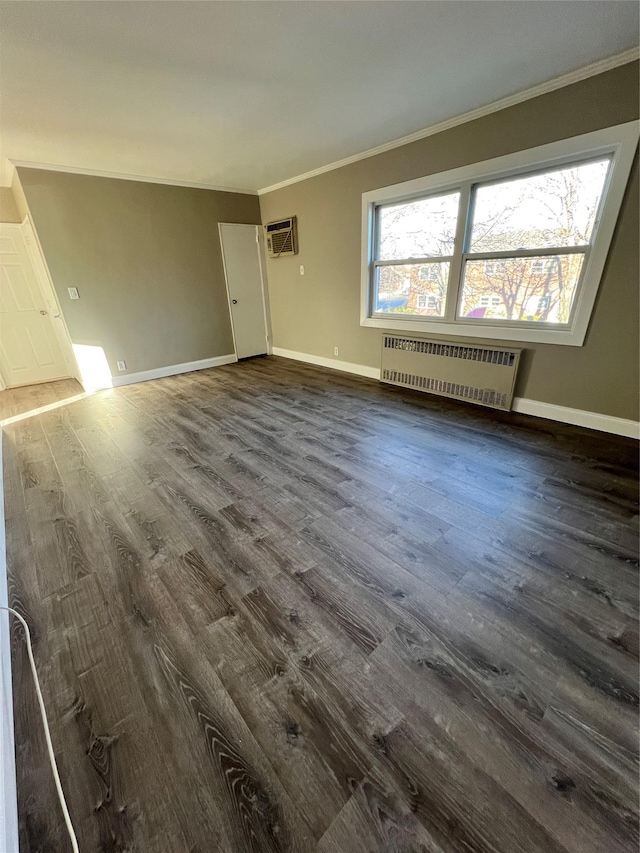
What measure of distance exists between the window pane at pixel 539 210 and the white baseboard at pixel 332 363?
70.7 inches

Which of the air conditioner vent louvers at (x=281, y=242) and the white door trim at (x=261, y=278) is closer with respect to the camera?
the air conditioner vent louvers at (x=281, y=242)

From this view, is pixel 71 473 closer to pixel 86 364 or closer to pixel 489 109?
pixel 86 364

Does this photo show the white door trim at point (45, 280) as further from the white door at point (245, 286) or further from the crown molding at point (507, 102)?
the crown molding at point (507, 102)

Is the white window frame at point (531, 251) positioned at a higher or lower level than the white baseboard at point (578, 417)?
higher

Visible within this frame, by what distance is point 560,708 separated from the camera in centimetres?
107

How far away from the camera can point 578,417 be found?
2.91 m

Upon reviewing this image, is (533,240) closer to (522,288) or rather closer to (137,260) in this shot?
(522,288)

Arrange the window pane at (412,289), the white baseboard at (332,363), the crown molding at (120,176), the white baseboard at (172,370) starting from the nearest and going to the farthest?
the crown molding at (120,176) < the window pane at (412,289) < the white baseboard at (332,363) < the white baseboard at (172,370)

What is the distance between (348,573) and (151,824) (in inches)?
38.5

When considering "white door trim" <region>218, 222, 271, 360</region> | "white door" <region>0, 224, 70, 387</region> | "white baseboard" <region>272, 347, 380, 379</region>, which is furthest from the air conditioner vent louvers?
"white door" <region>0, 224, 70, 387</region>

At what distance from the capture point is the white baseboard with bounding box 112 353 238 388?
4586 mm

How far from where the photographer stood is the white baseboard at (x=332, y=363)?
14.7 ft

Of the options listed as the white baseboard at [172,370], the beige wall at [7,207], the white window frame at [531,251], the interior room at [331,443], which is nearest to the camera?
the interior room at [331,443]

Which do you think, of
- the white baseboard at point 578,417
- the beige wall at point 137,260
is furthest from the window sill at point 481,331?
the beige wall at point 137,260
